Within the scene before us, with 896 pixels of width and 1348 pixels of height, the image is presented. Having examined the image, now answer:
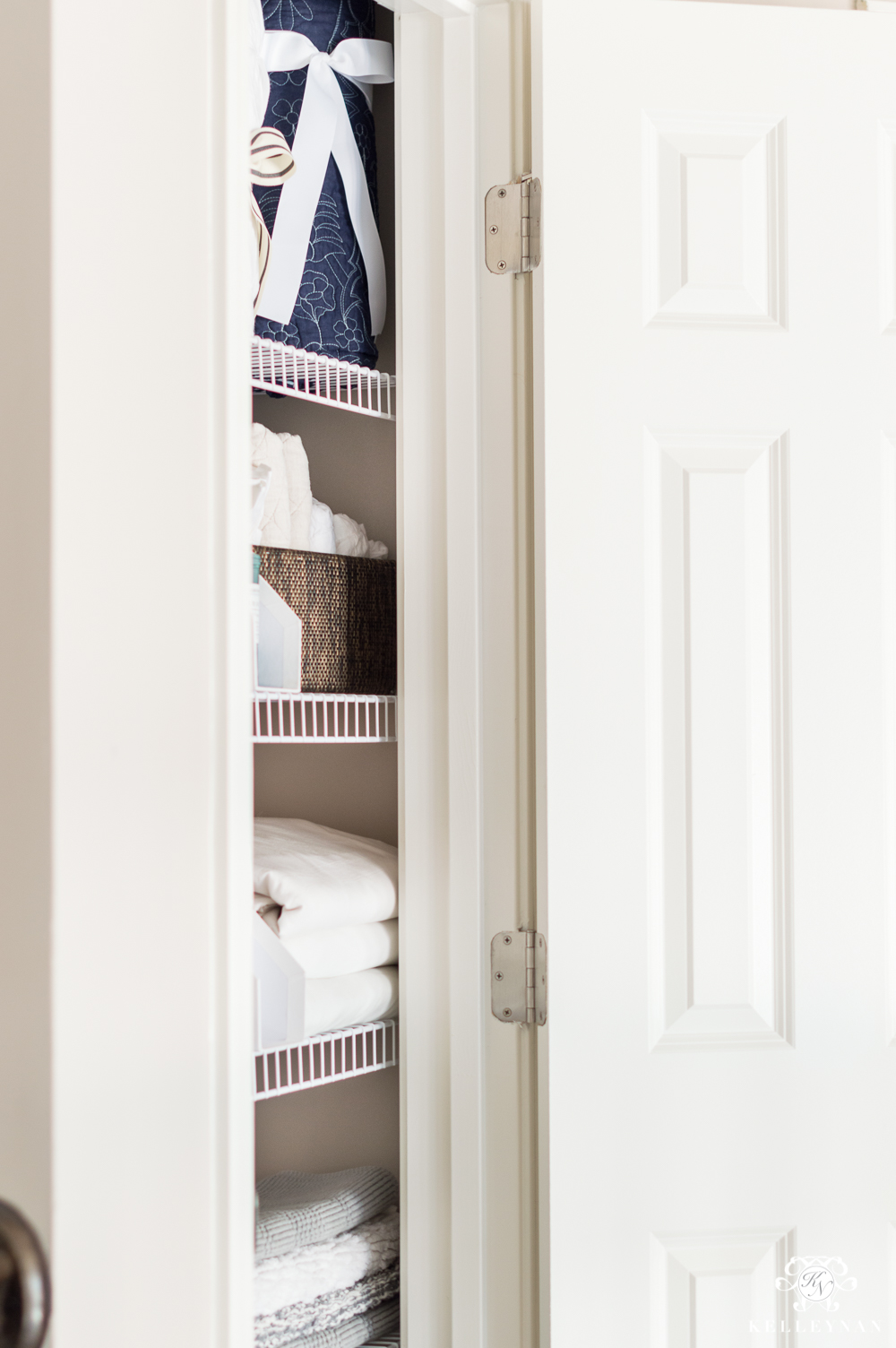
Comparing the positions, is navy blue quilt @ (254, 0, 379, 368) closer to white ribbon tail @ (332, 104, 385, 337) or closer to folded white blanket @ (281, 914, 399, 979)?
white ribbon tail @ (332, 104, 385, 337)

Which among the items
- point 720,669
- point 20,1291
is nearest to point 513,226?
point 720,669

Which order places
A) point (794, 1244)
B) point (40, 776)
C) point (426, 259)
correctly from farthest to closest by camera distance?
1. point (426, 259)
2. point (794, 1244)
3. point (40, 776)

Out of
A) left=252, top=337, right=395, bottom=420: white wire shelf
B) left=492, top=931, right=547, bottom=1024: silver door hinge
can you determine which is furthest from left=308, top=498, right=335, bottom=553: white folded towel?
left=492, top=931, right=547, bottom=1024: silver door hinge

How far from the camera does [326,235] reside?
3.67ft

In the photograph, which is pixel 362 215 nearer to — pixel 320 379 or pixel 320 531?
pixel 320 379

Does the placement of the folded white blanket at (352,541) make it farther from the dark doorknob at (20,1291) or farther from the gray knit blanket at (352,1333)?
the dark doorknob at (20,1291)

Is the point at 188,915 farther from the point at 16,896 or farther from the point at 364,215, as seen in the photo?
the point at 364,215

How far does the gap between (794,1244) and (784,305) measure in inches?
35.9

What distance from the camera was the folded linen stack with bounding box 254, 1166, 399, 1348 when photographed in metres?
1.03

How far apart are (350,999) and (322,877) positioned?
0.13m

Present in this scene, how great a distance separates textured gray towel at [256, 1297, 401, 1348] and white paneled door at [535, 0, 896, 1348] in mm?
247

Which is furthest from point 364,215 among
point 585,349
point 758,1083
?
point 758,1083

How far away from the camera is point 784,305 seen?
1032 millimetres

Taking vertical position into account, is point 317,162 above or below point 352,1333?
above
